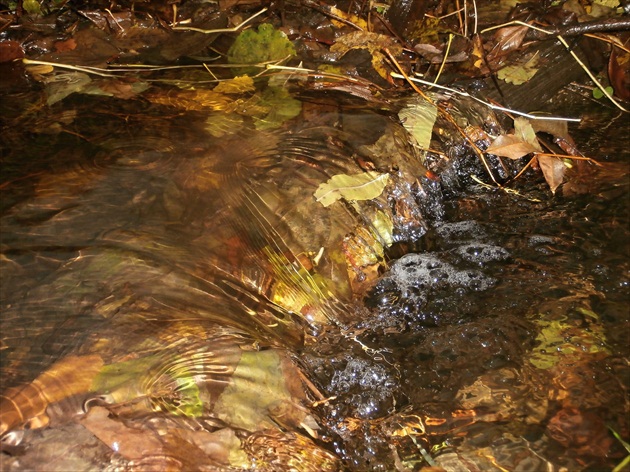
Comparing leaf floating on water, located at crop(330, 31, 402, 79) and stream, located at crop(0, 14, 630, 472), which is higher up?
leaf floating on water, located at crop(330, 31, 402, 79)

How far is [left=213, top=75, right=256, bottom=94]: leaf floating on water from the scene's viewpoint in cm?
280

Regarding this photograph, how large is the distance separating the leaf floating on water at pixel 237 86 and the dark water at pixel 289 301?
0.23m

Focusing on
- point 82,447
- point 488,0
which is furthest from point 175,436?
point 488,0

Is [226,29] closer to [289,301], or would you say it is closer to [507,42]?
[507,42]

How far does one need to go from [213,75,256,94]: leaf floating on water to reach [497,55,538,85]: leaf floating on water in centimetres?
137

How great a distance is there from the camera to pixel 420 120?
2.67 meters

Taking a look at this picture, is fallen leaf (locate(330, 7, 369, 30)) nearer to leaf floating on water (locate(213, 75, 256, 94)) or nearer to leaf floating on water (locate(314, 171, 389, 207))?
leaf floating on water (locate(213, 75, 256, 94))

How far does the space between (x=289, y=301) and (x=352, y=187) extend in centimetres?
58

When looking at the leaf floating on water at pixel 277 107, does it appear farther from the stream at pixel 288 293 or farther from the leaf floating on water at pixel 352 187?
the leaf floating on water at pixel 352 187

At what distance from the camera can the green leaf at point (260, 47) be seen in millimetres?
3164

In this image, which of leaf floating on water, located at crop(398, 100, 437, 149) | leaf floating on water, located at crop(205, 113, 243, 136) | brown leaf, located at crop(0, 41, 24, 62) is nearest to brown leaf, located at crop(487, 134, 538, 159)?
leaf floating on water, located at crop(398, 100, 437, 149)

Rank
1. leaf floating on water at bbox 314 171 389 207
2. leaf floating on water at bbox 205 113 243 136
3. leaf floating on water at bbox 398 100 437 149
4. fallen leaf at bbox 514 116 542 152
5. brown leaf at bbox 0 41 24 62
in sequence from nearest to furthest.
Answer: leaf floating on water at bbox 314 171 389 207 → leaf floating on water at bbox 205 113 243 136 → leaf floating on water at bbox 398 100 437 149 → fallen leaf at bbox 514 116 542 152 → brown leaf at bbox 0 41 24 62

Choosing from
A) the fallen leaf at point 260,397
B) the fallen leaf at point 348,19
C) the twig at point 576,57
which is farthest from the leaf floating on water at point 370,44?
the fallen leaf at point 260,397

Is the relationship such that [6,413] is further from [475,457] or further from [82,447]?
[475,457]
